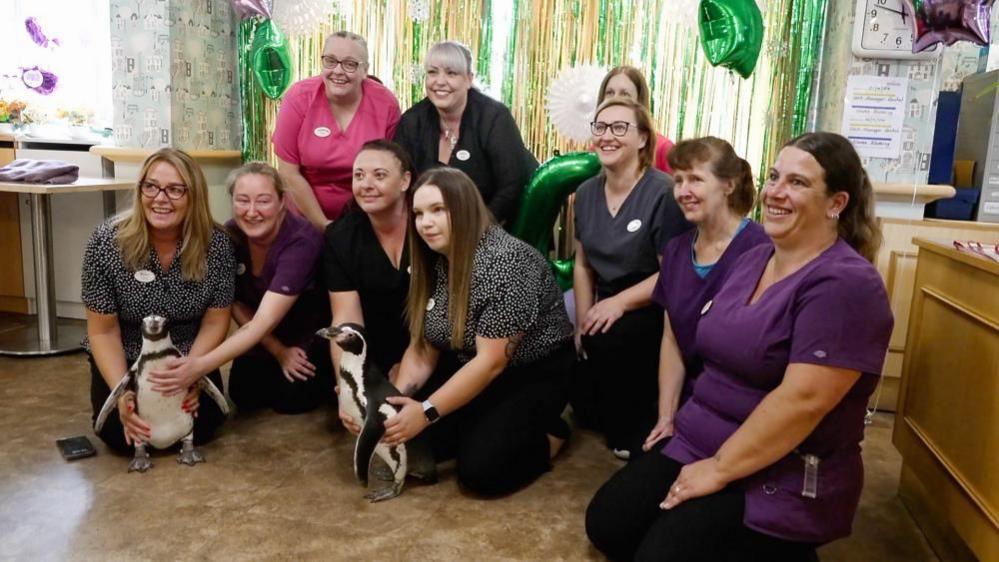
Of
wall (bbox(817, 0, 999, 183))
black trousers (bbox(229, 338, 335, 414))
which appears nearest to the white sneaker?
black trousers (bbox(229, 338, 335, 414))

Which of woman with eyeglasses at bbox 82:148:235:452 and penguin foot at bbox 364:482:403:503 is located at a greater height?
woman with eyeglasses at bbox 82:148:235:452

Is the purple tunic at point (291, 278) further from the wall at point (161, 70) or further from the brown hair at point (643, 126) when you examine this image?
the wall at point (161, 70)

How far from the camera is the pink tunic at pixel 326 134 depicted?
106 inches

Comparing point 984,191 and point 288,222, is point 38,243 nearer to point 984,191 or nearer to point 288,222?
point 288,222

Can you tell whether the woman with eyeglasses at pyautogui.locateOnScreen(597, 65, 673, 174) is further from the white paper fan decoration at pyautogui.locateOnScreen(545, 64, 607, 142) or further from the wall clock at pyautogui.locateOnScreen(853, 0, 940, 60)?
the wall clock at pyautogui.locateOnScreen(853, 0, 940, 60)

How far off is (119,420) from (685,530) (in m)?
1.57

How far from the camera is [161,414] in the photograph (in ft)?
6.78

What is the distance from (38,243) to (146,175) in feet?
4.70

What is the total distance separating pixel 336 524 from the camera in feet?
5.93

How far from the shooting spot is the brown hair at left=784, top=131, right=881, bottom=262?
133cm

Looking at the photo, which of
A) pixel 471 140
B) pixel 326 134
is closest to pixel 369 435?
Answer: pixel 471 140

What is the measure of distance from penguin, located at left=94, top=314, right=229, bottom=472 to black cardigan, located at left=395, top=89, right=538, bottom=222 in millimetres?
1001

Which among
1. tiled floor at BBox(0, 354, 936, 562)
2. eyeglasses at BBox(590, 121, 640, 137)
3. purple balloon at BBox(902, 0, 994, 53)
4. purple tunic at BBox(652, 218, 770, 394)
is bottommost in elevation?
tiled floor at BBox(0, 354, 936, 562)

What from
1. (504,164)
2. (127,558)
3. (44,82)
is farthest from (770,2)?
(44,82)
